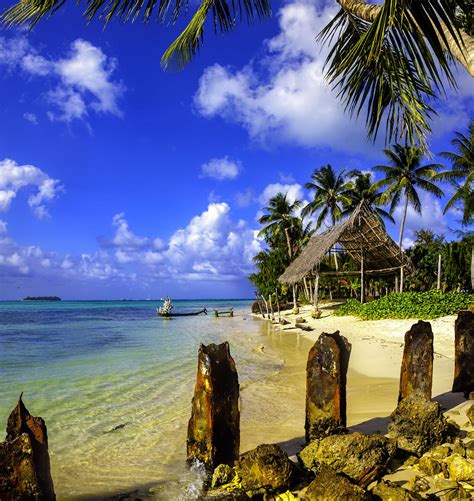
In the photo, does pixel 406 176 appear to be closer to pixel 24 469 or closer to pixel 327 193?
pixel 327 193

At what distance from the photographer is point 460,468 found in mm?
3635

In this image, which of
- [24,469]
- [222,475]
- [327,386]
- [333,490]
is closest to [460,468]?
[333,490]

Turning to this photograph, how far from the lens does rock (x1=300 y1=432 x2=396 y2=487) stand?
382cm

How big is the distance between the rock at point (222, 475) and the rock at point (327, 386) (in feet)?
3.97

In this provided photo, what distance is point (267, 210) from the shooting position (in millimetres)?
46188

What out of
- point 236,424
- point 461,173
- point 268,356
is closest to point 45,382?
point 268,356

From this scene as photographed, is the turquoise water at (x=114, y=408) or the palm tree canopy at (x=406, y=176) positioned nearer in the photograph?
the turquoise water at (x=114, y=408)

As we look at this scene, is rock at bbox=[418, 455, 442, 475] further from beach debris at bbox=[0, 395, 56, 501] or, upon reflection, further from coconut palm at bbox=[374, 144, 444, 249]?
coconut palm at bbox=[374, 144, 444, 249]

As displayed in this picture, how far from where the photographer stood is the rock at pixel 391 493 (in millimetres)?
3283

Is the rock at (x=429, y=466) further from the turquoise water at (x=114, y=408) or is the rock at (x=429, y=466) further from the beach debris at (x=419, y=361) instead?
the turquoise water at (x=114, y=408)

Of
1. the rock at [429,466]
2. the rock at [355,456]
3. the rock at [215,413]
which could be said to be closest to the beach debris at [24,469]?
the rock at [215,413]

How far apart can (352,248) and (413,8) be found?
24.9 metres

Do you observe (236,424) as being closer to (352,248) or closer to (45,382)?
(45,382)

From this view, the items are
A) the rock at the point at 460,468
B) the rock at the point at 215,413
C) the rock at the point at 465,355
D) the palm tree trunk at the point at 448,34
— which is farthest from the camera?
the rock at the point at 465,355
